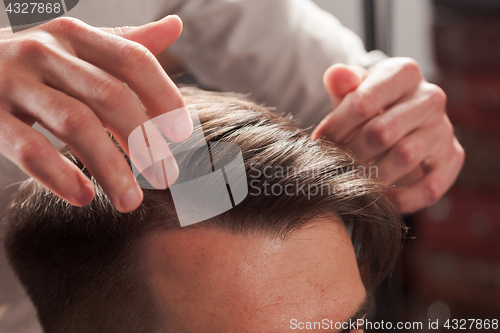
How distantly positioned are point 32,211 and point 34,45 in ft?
0.80

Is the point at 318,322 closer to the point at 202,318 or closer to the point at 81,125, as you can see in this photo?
the point at 202,318

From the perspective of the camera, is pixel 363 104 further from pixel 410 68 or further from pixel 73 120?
pixel 73 120

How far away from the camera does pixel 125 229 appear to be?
0.42 m

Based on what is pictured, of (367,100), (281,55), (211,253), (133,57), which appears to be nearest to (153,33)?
(133,57)

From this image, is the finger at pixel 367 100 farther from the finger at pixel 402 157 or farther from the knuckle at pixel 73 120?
the knuckle at pixel 73 120

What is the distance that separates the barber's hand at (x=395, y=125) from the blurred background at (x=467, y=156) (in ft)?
2.25

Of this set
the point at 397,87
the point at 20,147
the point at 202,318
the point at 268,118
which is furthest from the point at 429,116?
the point at 20,147

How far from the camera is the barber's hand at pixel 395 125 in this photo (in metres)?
0.53

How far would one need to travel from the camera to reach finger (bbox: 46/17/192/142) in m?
0.28

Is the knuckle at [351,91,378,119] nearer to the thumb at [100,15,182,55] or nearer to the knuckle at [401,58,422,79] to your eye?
the knuckle at [401,58,422,79]

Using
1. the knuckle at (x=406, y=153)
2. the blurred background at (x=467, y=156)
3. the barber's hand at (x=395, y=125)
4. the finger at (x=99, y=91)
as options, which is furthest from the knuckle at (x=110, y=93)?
the blurred background at (x=467, y=156)

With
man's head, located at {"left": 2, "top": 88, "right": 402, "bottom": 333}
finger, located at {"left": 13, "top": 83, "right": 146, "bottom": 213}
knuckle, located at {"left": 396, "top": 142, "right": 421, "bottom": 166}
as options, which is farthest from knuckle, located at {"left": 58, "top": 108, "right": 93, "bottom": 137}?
knuckle, located at {"left": 396, "top": 142, "right": 421, "bottom": 166}

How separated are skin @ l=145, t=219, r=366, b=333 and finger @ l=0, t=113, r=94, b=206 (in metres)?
0.17

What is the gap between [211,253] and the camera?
0.40m
